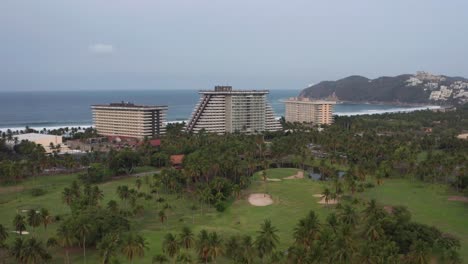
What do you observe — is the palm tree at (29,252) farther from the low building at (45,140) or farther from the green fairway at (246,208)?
the low building at (45,140)

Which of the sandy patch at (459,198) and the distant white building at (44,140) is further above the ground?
the distant white building at (44,140)

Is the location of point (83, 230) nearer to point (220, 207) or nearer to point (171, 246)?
point (171, 246)

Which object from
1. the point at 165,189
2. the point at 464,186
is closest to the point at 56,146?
the point at 165,189

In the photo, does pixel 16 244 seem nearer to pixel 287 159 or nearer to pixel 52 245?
pixel 52 245

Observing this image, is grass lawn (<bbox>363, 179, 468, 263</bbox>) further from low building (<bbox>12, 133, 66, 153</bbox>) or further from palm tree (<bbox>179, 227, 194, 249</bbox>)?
low building (<bbox>12, 133, 66, 153</bbox>)

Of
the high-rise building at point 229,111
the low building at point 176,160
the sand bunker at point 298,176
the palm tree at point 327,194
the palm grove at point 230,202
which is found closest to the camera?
the palm grove at point 230,202

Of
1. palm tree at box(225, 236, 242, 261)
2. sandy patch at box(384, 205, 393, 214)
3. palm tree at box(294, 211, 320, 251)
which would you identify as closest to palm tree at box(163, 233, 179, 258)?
palm tree at box(225, 236, 242, 261)

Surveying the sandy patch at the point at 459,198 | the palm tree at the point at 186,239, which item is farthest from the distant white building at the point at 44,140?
the sandy patch at the point at 459,198
